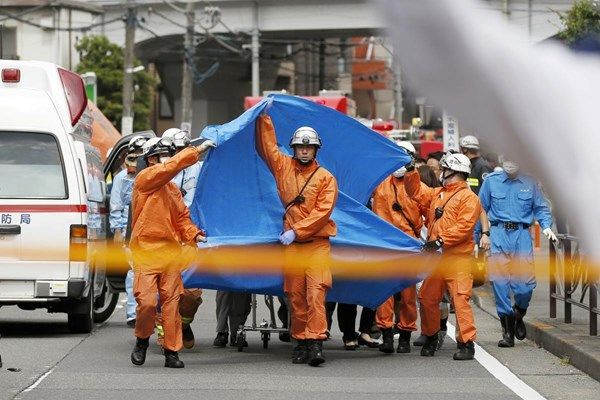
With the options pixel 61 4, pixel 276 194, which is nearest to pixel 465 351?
pixel 276 194

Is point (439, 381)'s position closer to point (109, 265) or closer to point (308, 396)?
point (308, 396)

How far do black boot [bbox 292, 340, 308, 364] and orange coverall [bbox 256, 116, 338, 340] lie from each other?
0.08 metres

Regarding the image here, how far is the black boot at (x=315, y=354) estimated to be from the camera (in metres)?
13.0

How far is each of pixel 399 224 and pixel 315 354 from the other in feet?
6.46

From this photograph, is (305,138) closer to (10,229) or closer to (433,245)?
(433,245)

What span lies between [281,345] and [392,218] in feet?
5.55

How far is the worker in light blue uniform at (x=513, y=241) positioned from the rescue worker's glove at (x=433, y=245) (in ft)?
3.54

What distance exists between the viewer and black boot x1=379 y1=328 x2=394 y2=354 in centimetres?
1423

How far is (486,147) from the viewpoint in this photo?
26.8 feet

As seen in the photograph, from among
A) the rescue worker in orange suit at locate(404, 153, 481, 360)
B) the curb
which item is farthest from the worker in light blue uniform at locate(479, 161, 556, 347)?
the rescue worker in orange suit at locate(404, 153, 481, 360)

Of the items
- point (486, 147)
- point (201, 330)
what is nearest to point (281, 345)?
point (201, 330)

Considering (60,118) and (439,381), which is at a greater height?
(60,118)

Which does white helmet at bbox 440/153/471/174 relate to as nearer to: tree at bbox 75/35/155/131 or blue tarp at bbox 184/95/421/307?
blue tarp at bbox 184/95/421/307

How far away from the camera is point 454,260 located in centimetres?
1379
